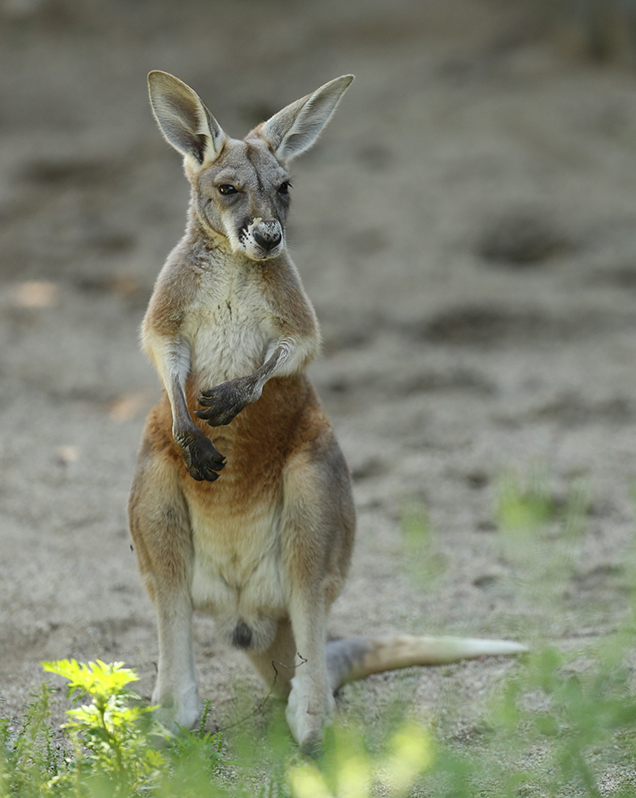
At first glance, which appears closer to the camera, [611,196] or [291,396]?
[291,396]

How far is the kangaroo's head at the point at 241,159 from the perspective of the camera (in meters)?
3.00

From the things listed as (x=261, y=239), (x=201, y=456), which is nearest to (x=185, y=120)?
(x=261, y=239)

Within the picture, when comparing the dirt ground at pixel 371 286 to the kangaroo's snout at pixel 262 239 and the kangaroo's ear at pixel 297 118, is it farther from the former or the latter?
the kangaroo's snout at pixel 262 239

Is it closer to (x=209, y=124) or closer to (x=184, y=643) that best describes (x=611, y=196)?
(x=209, y=124)

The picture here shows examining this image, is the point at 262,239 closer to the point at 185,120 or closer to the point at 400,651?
the point at 185,120

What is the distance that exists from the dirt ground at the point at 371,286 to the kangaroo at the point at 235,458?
1.28ft

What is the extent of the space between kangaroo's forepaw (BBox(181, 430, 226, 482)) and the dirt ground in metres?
0.86

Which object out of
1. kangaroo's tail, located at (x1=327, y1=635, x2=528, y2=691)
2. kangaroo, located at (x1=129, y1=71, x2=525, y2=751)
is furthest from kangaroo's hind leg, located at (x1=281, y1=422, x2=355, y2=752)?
kangaroo's tail, located at (x1=327, y1=635, x2=528, y2=691)

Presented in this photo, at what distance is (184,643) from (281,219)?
1.35 meters

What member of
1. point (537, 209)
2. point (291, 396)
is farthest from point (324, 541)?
point (537, 209)

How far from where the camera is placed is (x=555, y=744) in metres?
2.83

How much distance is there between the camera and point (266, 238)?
2941mm

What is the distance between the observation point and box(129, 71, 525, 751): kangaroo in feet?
10.1

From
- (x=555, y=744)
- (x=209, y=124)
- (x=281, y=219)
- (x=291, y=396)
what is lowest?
(x=555, y=744)
